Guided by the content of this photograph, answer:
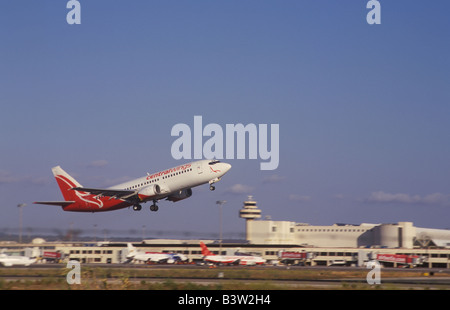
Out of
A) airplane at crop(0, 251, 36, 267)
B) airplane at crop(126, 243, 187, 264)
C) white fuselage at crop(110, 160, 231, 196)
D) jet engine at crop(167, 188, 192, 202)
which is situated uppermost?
white fuselage at crop(110, 160, 231, 196)

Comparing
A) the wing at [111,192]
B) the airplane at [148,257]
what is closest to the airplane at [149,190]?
the wing at [111,192]

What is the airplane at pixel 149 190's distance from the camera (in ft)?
267

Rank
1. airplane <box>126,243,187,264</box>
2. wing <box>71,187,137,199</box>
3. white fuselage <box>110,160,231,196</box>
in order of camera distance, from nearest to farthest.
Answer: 1. white fuselage <box>110,160,231,196</box>
2. wing <box>71,187,137,199</box>
3. airplane <box>126,243,187,264</box>

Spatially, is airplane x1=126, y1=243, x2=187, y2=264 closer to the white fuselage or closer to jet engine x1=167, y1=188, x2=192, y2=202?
jet engine x1=167, y1=188, x2=192, y2=202

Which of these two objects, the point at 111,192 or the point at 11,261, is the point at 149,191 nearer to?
the point at 111,192

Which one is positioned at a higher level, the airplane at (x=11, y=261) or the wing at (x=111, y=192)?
the wing at (x=111, y=192)

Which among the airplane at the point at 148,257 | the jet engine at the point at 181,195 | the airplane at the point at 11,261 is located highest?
the jet engine at the point at 181,195

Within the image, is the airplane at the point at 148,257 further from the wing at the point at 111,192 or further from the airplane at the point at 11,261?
the wing at the point at 111,192

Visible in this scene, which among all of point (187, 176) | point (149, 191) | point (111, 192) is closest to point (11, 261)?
point (111, 192)

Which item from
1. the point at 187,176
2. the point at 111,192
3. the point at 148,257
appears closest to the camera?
the point at 187,176

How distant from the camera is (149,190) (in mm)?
84562

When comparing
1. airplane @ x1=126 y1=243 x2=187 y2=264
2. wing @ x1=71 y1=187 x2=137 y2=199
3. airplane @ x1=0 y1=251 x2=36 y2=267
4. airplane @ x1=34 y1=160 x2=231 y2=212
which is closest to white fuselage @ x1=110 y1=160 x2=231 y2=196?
airplane @ x1=34 y1=160 x2=231 y2=212

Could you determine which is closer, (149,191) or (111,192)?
(149,191)

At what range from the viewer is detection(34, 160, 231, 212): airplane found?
81250mm
